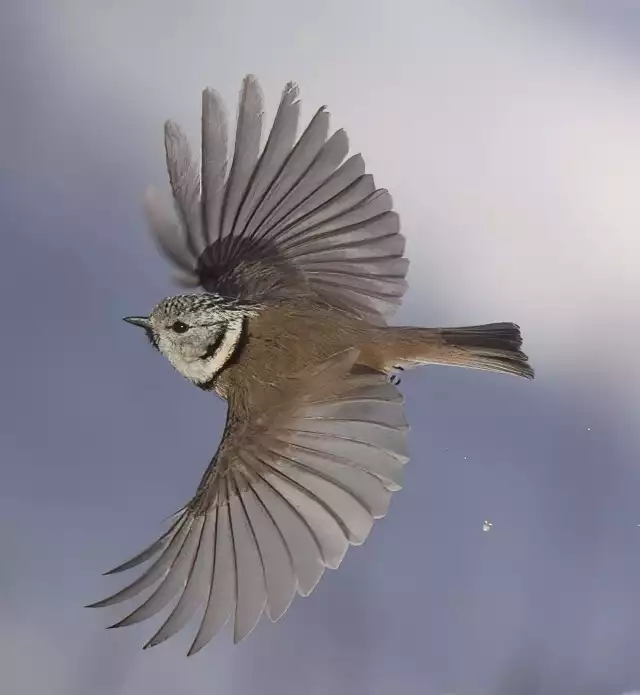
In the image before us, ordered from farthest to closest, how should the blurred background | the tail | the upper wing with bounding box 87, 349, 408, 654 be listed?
the blurred background → the tail → the upper wing with bounding box 87, 349, 408, 654

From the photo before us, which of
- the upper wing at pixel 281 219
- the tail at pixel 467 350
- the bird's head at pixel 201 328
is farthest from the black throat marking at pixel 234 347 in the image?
the tail at pixel 467 350

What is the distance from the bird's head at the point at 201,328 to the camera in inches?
72.2

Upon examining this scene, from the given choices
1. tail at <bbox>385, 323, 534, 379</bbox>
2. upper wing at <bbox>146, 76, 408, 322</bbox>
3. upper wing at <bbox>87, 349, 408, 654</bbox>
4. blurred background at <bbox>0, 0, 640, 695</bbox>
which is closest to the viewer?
upper wing at <bbox>87, 349, 408, 654</bbox>

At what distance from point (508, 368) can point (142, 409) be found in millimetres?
1005

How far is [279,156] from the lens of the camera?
6.43 feet

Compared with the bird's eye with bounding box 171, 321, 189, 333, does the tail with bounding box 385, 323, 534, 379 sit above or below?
above

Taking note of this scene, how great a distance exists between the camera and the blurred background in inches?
89.4

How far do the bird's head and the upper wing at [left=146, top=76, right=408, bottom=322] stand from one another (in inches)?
6.2

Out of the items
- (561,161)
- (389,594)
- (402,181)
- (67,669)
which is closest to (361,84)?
(402,181)

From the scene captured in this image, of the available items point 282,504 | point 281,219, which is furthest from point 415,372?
point 282,504

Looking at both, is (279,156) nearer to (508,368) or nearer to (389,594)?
(508,368)

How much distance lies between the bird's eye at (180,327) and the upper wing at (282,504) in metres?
0.29

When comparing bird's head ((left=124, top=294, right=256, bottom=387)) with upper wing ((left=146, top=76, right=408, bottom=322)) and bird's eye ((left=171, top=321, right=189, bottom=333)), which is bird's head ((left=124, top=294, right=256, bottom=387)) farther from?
upper wing ((left=146, top=76, right=408, bottom=322))

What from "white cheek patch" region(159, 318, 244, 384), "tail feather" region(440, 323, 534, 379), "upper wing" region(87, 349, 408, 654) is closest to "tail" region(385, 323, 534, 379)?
"tail feather" region(440, 323, 534, 379)
